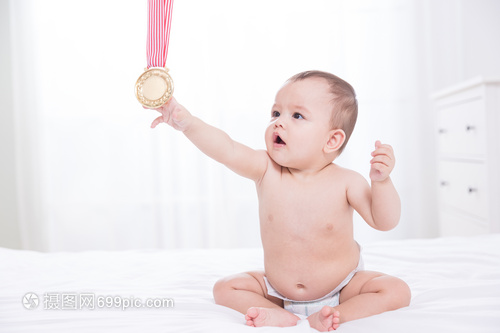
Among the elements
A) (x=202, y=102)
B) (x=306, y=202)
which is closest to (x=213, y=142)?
(x=306, y=202)

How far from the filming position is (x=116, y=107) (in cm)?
281

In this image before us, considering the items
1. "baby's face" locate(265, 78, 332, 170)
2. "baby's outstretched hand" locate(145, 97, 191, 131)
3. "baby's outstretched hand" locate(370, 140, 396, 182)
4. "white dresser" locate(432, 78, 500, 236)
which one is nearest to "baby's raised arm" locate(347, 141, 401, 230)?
"baby's outstretched hand" locate(370, 140, 396, 182)

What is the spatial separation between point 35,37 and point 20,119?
0.47 meters

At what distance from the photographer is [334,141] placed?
1.04 meters

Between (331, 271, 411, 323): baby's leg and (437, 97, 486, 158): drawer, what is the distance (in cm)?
117

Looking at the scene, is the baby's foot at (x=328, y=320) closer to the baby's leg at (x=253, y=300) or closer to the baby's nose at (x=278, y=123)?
the baby's leg at (x=253, y=300)

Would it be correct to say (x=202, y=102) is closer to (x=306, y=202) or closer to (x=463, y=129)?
(x=463, y=129)

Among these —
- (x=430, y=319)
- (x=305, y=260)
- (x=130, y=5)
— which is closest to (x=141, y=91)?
(x=305, y=260)

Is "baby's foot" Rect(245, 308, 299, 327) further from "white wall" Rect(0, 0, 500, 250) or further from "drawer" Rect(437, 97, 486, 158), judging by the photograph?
"white wall" Rect(0, 0, 500, 250)

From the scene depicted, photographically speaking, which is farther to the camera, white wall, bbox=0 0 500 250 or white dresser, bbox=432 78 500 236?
white wall, bbox=0 0 500 250

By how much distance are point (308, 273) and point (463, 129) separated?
1416 millimetres

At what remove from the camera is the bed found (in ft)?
2.71

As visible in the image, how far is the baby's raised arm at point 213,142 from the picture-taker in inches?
37.0

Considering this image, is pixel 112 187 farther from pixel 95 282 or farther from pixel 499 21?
pixel 499 21
